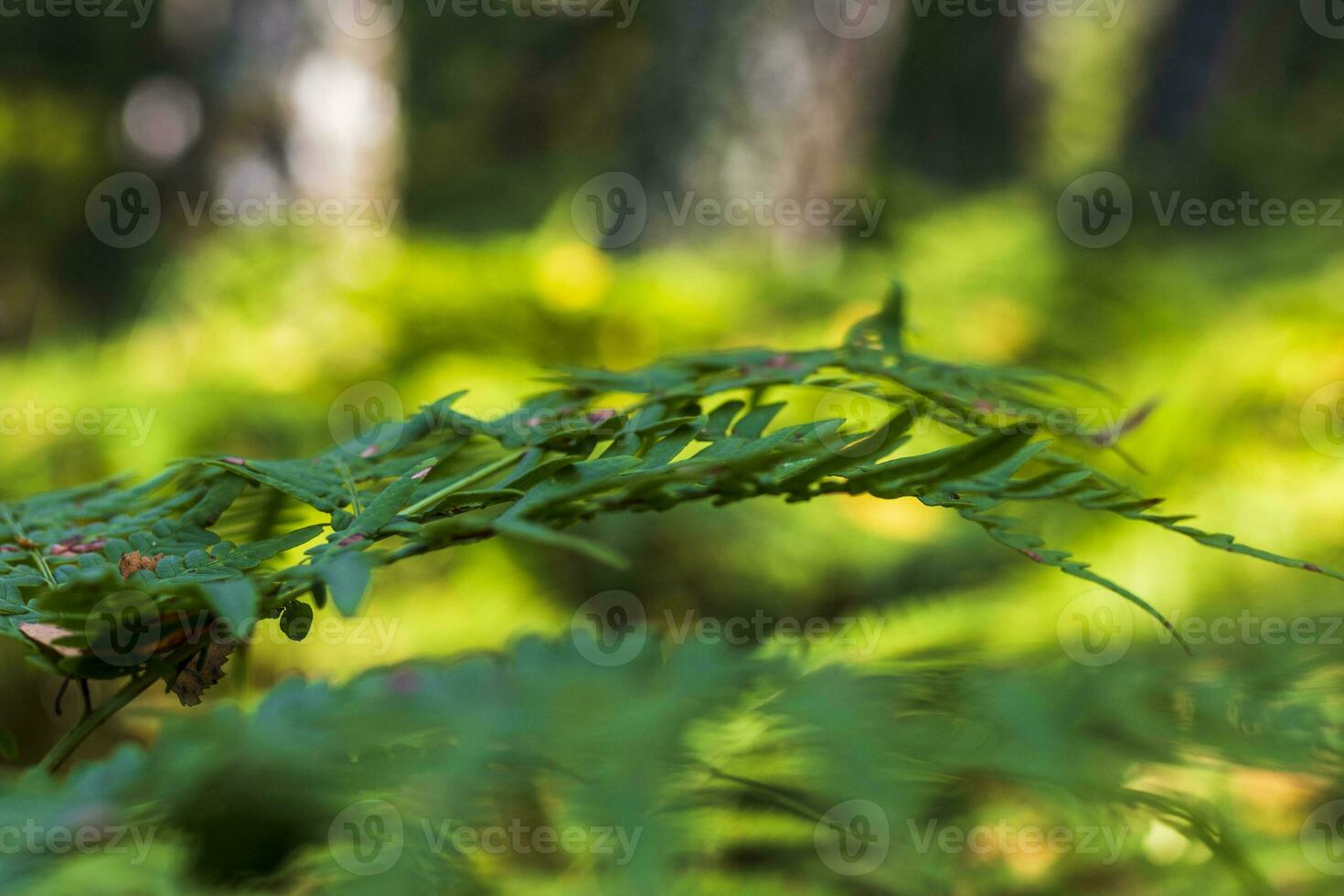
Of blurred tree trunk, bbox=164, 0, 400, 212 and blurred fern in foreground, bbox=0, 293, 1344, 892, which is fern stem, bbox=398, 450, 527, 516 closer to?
blurred fern in foreground, bbox=0, 293, 1344, 892

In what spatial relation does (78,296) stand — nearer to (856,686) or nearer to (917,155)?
(917,155)

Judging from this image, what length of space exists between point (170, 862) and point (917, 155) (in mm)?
9415

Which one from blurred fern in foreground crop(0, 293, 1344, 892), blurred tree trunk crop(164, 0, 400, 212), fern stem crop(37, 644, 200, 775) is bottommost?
fern stem crop(37, 644, 200, 775)

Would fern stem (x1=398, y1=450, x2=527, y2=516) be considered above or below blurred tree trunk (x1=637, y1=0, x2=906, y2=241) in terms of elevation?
below

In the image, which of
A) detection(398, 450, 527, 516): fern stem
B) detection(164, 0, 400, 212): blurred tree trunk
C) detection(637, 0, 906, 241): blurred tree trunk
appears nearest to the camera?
detection(398, 450, 527, 516): fern stem

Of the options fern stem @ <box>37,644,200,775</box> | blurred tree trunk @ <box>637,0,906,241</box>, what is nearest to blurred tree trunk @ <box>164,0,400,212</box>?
blurred tree trunk @ <box>637,0,906,241</box>

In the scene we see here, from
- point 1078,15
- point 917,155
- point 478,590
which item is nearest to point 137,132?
point 478,590

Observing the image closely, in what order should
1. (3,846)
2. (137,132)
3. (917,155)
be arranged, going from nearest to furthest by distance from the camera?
(3,846) < (137,132) < (917,155)

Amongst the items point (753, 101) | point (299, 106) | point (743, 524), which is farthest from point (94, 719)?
point (299, 106)

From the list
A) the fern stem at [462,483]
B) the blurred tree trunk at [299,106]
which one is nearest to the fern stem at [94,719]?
the fern stem at [462,483]

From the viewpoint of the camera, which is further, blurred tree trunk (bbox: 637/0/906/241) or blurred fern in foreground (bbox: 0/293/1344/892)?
blurred tree trunk (bbox: 637/0/906/241)

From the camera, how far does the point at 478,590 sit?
7.14 feet

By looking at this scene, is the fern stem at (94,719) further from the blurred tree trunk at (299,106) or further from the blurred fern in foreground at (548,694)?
the blurred tree trunk at (299,106)

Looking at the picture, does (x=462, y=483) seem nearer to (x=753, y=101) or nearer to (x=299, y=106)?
(x=753, y=101)
